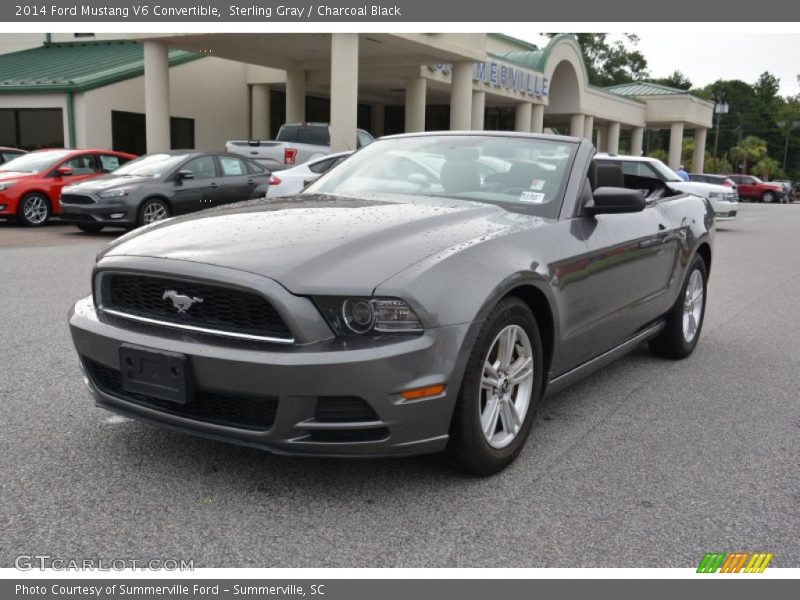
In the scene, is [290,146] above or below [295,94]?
below

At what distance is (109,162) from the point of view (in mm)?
16500

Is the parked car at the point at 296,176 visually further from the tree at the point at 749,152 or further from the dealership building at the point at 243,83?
the tree at the point at 749,152

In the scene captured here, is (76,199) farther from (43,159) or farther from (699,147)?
(699,147)

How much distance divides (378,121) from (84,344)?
3555cm

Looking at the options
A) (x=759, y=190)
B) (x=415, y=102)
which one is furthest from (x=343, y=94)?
(x=759, y=190)

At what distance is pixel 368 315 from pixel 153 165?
12.6m

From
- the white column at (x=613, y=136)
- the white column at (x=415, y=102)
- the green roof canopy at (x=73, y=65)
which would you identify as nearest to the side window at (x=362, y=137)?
the white column at (x=415, y=102)

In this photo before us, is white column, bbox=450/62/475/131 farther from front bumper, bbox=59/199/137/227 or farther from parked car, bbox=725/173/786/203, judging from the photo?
parked car, bbox=725/173/786/203

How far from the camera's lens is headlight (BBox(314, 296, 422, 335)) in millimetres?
3008

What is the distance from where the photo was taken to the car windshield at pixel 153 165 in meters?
14.3

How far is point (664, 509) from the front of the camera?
3.26m

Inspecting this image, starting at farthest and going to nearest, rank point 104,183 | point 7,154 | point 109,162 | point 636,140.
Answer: point 636,140
point 7,154
point 109,162
point 104,183

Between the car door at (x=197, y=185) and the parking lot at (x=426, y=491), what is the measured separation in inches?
373
